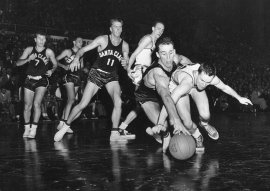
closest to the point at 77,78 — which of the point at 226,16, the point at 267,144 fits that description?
the point at 267,144

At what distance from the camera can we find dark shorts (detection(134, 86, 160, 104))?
520 centimetres

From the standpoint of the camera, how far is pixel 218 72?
59.1 ft

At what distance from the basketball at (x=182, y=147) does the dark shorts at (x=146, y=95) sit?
1.31 meters

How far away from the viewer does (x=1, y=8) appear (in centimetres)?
1537

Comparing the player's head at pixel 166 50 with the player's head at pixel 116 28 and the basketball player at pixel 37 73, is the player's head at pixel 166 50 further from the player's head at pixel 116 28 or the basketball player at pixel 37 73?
the basketball player at pixel 37 73

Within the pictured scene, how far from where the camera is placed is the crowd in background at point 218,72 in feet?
33.8

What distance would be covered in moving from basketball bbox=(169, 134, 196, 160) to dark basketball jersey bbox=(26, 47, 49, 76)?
3.23 m

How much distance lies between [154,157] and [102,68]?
80.6 inches

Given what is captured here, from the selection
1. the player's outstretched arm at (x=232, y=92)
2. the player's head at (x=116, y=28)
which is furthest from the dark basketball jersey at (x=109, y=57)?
the player's outstretched arm at (x=232, y=92)

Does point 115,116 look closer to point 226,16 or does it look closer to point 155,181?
point 155,181

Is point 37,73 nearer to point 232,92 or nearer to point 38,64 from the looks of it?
point 38,64

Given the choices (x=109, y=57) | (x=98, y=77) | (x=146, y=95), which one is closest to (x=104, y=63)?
(x=109, y=57)

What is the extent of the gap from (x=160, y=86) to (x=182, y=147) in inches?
31.4

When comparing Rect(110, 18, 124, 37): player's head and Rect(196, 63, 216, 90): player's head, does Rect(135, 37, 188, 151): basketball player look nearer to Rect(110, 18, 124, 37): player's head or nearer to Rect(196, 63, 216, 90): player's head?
Rect(196, 63, 216, 90): player's head
